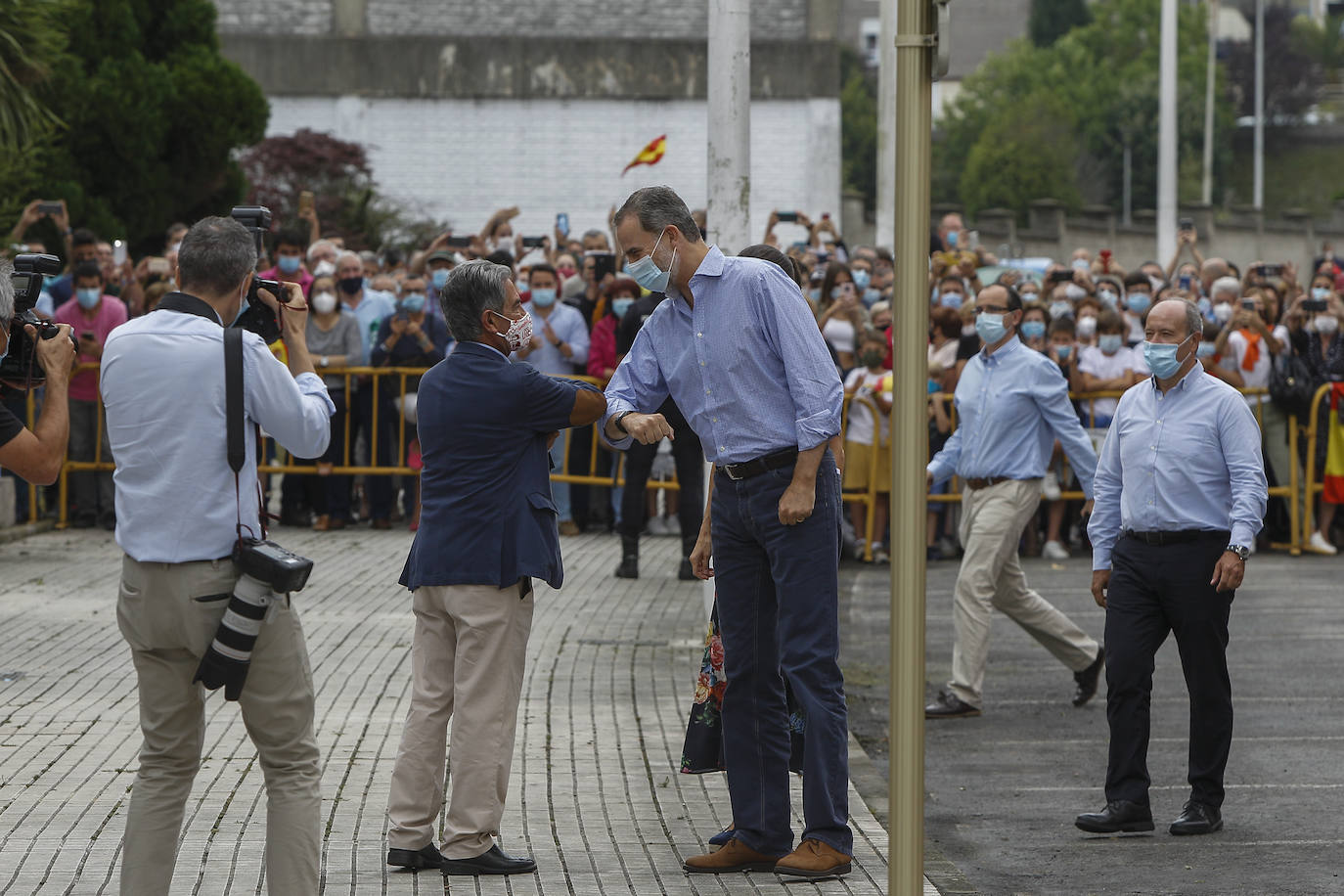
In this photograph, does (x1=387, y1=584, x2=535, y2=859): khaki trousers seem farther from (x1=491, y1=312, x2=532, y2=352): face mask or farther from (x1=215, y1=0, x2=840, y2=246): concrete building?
(x1=215, y1=0, x2=840, y2=246): concrete building

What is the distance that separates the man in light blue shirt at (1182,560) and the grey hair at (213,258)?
3.80 meters

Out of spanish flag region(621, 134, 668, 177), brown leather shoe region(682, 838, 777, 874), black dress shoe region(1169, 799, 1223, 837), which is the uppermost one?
spanish flag region(621, 134, 668, 177)

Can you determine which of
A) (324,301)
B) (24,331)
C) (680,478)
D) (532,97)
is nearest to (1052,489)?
(680,478)

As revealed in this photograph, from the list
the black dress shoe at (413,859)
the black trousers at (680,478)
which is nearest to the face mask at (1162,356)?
the black dress shoe at (413,859)

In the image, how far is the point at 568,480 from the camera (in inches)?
636

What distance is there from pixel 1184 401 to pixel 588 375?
8.48 metres

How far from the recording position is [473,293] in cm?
647

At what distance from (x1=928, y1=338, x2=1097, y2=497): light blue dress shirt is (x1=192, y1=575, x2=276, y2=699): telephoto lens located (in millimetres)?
5286

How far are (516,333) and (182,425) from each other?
1.62 meters

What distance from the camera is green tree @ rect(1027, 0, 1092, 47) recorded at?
121000 millimetres

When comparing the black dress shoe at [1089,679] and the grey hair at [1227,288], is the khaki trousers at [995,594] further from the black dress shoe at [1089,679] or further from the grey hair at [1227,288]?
the grey hair at [1227,288]

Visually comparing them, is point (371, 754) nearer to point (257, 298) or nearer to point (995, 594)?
point (257, 298)

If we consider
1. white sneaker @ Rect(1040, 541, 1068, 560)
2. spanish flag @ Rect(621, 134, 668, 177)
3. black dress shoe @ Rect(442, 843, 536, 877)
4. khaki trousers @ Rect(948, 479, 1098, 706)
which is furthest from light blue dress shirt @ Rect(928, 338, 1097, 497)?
spanish flag @ Rect(621, 134, 668, 177)

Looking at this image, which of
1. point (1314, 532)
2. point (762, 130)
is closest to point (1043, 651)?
point (1314, 532)
